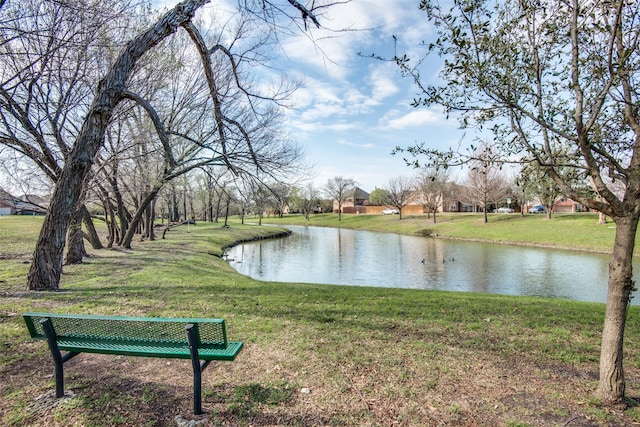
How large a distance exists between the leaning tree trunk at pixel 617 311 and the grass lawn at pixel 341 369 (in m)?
0.16

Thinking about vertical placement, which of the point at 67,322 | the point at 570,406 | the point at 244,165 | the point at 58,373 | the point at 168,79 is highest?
the point at 168,79

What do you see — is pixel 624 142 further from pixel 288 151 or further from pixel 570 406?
pixel 288 151

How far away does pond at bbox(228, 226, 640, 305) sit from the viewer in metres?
13.1

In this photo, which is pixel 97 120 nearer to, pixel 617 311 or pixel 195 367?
pixel 195 367

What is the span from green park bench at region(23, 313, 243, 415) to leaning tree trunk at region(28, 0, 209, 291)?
3.66 meters

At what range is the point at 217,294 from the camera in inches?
267

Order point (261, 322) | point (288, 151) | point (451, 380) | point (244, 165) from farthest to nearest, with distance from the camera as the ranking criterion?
point (288, 151) < point (244, 165) < point (261, 322) < point (451, 380)

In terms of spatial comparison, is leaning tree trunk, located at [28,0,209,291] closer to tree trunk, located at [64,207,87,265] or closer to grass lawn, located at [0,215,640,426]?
grass lawn, located at [0,215,640,426]

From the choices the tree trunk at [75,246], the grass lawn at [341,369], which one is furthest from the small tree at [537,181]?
the tree trunk at [75,246]

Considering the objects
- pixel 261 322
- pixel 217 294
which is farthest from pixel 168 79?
pixel 261 322

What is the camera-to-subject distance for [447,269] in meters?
16.7

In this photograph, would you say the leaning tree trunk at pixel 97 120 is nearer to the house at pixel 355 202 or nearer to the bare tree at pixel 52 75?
the bare tree at pixel 52 75

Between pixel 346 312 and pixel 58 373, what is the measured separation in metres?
3.78

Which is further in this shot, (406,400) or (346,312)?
(346,312)
